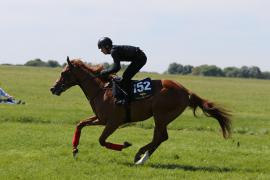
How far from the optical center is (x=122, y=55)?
12016mm

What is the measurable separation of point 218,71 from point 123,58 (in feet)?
567

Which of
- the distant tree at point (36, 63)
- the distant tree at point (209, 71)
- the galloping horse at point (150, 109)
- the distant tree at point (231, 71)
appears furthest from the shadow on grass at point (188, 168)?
the distant tree at point (36, 63)

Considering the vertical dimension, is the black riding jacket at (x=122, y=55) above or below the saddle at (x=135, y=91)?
above

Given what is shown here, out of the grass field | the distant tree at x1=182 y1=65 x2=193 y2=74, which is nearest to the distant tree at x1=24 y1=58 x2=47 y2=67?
the distant tree at x1=182 y1=65 x2=193 y2=74

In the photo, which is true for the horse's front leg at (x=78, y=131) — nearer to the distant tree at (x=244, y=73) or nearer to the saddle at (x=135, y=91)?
the saddle at (x=135, y=91)

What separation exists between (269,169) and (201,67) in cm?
17775

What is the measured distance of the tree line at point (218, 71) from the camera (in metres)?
172

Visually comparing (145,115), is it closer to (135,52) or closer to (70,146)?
(135,52)

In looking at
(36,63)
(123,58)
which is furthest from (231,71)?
(123,58)

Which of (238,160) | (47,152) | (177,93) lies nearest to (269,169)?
(238,160)

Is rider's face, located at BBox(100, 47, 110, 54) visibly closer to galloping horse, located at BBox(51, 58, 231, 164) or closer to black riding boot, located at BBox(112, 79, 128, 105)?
black riding boot, located at BBox(112, 79, 128, 105)

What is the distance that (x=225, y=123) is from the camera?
42.0 ft

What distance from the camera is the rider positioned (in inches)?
467

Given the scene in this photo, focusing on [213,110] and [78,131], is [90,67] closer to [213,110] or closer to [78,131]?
[78,131]
